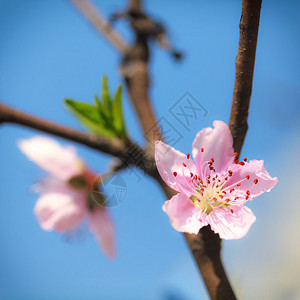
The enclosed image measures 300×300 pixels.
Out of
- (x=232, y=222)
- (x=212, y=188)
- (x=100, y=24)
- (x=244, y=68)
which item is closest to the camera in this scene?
(x=244, y=68)

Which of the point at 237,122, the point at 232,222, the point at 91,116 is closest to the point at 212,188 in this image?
the point at 232,222

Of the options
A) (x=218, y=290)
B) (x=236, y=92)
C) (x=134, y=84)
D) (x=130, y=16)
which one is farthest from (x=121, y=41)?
(x=218, y=290)

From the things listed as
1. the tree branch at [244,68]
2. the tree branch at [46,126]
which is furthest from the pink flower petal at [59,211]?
the tree branch at [244,68]

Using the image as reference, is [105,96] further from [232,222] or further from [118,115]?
[232,222]

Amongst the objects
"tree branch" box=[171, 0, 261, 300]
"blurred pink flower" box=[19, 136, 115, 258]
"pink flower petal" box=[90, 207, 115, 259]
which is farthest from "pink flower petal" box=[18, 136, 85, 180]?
"tree branch" box=[171, 0, 261, 300]

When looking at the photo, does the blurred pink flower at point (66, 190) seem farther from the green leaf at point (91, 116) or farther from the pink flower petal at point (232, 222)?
the pink flower petal at point (232, 222)

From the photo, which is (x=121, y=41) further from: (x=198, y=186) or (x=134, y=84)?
(x=198, y=186)
